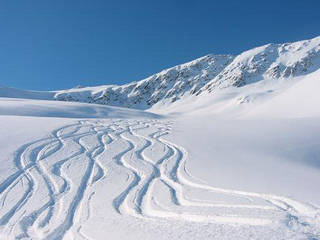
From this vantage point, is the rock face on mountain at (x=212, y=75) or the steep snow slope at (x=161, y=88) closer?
the rock face on mountain at (x=212, y=75)

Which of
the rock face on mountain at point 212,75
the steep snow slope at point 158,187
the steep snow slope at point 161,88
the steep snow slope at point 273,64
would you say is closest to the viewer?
the steep snow slope at point 158,187

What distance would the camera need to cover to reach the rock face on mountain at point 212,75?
106875mm

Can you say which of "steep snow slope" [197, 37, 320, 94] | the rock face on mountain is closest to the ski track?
"steep snow slope" [197, 37, 320, 94]

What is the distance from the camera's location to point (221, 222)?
126 inches

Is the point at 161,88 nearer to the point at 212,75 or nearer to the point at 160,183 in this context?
the point at 212,75

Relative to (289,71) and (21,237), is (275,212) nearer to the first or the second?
(21,237)

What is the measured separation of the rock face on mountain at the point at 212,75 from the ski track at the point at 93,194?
104 meters

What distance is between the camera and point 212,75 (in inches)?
5595

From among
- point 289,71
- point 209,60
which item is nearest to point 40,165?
point 289,71

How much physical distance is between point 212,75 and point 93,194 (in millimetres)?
142941

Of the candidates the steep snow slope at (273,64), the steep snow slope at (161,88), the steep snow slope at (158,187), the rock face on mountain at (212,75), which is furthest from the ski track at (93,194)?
the steep snow slope at (161,88)

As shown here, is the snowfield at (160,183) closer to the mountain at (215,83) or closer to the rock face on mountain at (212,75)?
the mountain at (215,83)

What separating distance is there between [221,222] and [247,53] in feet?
468

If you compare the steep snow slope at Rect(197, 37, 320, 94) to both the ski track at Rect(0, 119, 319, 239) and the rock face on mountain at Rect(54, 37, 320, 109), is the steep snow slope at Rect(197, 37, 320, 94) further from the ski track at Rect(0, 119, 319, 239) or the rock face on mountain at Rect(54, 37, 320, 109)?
the ski track at Rect(0, 119, 319, 239)
